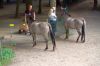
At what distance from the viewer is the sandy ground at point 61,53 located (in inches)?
400

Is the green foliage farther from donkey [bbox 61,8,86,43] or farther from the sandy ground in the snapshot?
donkey [bbox 61,8,86,43]

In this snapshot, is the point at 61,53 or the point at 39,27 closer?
the point at 61,53

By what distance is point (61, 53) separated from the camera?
Answer: 11453 mm

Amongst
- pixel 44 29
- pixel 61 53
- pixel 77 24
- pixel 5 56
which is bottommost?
pixel 61 53

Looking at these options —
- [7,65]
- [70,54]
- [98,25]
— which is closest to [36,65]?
[7,65]

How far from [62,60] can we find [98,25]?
8.32 m

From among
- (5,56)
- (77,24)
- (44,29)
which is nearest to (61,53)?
(44,29)

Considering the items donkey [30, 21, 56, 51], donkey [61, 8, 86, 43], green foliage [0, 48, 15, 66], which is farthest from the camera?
donkey [61, 8, 86, 43]

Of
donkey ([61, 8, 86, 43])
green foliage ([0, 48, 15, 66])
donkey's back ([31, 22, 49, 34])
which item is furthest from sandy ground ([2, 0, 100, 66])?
donkey's back ([31, 22, 49, 34])

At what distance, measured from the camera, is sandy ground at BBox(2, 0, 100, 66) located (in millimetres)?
10164

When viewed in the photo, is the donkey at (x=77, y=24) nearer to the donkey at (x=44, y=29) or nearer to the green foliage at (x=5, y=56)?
the donkey at (x=44, y=29)

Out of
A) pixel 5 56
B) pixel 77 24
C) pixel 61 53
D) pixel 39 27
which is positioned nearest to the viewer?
pixel 5 56

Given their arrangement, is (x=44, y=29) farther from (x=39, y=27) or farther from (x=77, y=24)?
(x=77, y=24)

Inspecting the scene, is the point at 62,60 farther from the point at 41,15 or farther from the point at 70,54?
the point at 41,15
